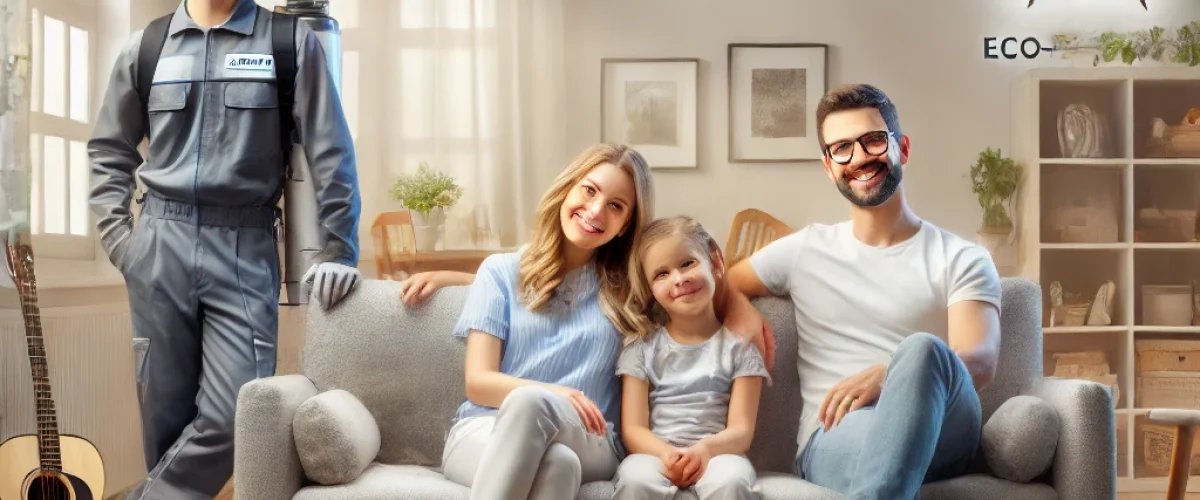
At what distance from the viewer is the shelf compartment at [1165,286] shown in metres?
4.19

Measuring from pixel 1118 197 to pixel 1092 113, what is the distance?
1.17 ft

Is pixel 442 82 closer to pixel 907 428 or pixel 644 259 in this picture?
pixel 644 259

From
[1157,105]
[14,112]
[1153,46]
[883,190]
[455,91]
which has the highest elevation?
[1153,46]

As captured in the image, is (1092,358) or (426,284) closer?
(426,284)

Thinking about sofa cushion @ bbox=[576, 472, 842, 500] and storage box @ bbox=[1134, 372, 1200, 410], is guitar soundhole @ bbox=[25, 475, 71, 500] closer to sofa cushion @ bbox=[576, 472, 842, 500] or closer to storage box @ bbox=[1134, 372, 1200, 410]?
sofa cushion @ bbox=[576, 472, 842, 500]

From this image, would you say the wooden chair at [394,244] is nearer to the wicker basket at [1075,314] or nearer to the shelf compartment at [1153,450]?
the wicker basket at [1075,314]

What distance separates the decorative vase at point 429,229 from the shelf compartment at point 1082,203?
7.72 feet

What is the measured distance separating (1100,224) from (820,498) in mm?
2902

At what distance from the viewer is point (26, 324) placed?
97.8 inches

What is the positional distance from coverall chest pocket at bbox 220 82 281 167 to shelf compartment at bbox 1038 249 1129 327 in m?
3.09

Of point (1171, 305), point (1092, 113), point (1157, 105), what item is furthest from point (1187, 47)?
point (1171, 305)

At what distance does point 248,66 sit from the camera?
2361mm

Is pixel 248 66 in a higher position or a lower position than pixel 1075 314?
higher

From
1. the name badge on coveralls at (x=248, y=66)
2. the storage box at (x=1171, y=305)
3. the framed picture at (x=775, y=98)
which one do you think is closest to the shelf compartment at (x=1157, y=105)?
the storage box at (x=1171, y=305)
